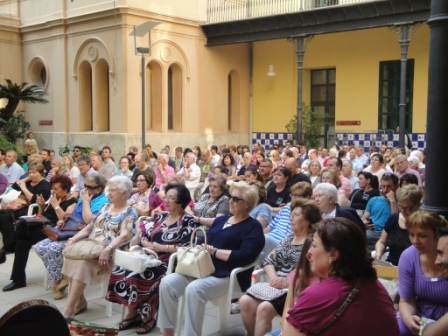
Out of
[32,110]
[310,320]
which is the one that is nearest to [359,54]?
[32,110]

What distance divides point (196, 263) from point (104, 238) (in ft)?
4.83

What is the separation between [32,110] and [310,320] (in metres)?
22.6

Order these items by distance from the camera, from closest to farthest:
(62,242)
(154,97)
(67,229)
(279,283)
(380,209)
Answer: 1. (279,283)
2. (62,242)
3. (67,229)
4. (380,209)
5. (154,97)

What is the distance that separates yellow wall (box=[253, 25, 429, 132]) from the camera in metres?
19.0

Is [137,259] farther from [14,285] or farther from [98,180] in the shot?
[14,285]

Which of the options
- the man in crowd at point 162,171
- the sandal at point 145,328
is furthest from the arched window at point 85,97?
the sandal at point 145,328

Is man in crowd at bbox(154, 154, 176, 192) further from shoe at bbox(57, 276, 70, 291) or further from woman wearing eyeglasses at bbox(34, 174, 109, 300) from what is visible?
shoe at bbox(57, 276, 70, 291)

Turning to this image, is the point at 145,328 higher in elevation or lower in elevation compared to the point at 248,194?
lower

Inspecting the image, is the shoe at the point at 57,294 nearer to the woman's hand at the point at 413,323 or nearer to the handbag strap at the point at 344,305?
the woman's hand at the point at 413,323

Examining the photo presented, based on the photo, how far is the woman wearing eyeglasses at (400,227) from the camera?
4.84 meters

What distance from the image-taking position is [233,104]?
23.4 metres

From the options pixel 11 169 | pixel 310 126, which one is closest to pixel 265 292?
pixel 11 169

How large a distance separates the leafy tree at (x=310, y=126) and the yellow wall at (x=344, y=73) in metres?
0.79

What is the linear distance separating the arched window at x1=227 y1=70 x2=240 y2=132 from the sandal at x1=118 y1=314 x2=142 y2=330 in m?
18.4
